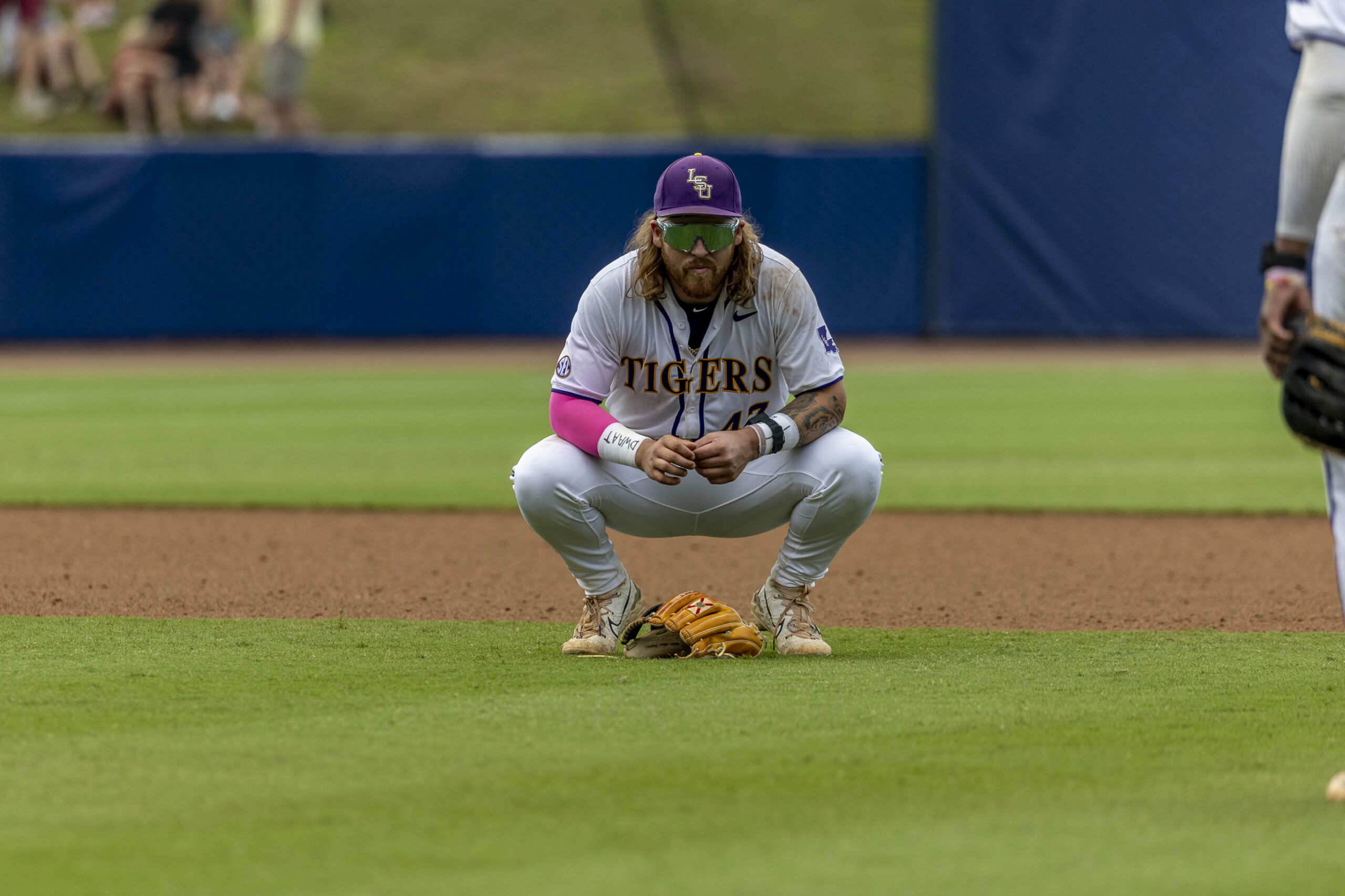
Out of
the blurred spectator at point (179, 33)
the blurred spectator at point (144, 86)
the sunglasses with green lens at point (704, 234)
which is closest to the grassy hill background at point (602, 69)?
the blurred spectator at point (144, 86)

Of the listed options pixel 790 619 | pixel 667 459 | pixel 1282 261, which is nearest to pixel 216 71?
pixel 790 619

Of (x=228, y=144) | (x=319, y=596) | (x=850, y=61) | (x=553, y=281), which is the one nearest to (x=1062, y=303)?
(x=553, y=281)

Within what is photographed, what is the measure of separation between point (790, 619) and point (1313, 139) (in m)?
2.19

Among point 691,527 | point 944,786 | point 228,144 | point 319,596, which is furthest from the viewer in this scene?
point 228,144

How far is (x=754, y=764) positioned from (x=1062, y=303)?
17.9 metres

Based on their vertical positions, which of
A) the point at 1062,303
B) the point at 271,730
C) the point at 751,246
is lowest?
the point at 1062,303

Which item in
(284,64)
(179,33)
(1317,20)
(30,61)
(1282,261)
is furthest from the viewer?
(30,61)

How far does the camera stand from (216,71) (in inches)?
934

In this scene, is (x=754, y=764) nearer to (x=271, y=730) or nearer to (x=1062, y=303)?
(x=271, y=730)

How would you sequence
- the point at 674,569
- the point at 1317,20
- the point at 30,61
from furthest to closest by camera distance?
the point at 30,61 → the point at 674,569 → the point at 1317,20

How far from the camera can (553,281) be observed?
67.5 feet

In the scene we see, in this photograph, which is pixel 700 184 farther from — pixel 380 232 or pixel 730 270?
pixel 380 232

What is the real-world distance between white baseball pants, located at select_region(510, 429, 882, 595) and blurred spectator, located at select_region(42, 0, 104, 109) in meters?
21.3

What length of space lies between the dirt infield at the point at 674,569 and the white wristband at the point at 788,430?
1.07m
